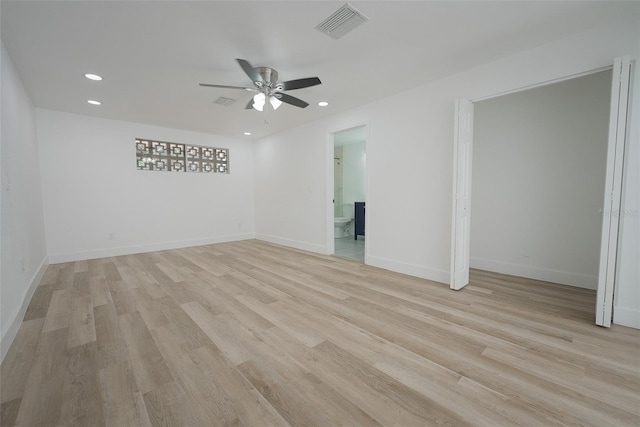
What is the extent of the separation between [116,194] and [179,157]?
4.55ft

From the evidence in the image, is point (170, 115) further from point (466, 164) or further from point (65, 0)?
point (466, 164)

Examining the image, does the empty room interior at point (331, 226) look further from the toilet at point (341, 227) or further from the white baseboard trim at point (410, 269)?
the toilet at point (341, 227)

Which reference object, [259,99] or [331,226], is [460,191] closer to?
[331,226]

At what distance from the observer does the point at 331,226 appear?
15.5 ft

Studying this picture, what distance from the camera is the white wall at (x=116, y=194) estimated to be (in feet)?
13.8

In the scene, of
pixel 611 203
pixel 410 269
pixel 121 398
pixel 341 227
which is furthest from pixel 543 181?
pixel 121 398

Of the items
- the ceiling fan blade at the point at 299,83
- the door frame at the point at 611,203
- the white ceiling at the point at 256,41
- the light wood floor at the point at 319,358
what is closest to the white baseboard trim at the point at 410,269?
the light wood floor at the point at 319,358

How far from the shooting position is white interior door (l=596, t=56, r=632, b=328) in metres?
2.01

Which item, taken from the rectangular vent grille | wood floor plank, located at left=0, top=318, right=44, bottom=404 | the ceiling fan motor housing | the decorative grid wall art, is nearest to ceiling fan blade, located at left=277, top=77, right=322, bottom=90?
the ceiling fan motor housing

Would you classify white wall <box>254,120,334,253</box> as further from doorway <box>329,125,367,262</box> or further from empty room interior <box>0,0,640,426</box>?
doorway <box>329,125,367,262</box>

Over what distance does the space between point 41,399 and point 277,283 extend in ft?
6.83

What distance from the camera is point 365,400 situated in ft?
4.46

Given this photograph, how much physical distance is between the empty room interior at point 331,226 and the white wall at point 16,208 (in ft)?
0.16

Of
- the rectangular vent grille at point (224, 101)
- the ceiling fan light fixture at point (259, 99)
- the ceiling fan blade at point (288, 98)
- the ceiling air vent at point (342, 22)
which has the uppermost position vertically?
the rectangular vent grille at point (224, 101)
